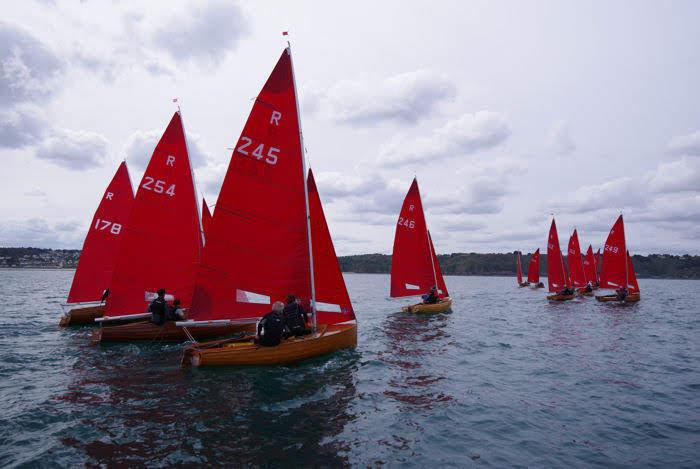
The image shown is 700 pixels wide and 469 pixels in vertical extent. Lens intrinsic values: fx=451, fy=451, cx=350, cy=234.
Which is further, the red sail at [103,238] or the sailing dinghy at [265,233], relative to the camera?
the red sail at [103,238]

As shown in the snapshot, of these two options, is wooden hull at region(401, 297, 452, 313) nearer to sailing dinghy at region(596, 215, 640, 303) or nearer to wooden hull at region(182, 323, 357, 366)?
wooden hull at region(182, 323, 357, 366)

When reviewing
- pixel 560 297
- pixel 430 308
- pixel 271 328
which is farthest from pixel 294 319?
pixel 560 297

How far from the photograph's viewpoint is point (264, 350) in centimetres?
1367

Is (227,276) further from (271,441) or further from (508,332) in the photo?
(508,332)

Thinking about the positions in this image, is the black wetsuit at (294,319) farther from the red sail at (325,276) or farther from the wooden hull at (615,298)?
the wooden hull at (615,298)

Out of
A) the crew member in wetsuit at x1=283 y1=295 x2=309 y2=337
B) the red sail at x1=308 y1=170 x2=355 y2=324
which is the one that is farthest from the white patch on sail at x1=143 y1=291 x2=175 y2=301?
the red sail at x1=308 y1=170 x2=355 y2=324

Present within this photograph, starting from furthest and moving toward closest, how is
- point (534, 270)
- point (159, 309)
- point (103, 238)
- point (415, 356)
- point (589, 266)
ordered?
1. point (534, 270)
2. point (589, 266)
3. point (103, 238)
4. point (159, 309)
5. point (415, 356)

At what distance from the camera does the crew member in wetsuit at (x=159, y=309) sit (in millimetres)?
17978

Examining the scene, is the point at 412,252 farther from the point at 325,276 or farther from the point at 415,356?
the point at 325,276

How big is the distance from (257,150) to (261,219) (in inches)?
88.8

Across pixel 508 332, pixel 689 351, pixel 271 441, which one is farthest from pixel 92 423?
pixel 689 351

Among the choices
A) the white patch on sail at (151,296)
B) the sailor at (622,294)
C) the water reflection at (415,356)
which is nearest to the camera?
the water reflection at (415,356)

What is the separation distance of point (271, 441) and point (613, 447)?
6929 mm

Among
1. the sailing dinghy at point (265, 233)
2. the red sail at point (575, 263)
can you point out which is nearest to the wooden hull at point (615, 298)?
the red sail at point (575, 263)
